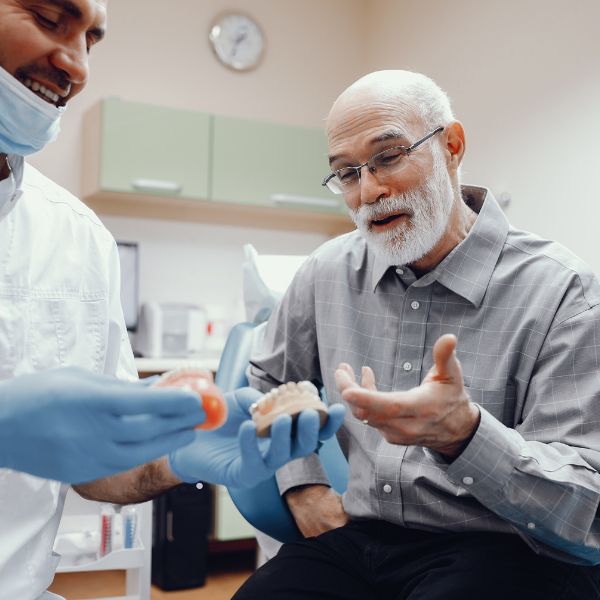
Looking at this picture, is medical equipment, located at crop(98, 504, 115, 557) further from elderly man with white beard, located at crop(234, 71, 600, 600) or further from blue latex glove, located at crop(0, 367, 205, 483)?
blue latex glove, located at crop(0, 367, 205, 483)

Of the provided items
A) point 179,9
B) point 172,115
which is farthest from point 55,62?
point 179,9

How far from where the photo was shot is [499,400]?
1.36m

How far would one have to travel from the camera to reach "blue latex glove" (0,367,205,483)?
0.76m

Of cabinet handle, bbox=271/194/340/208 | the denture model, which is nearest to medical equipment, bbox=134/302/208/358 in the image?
cabinet handle, bbox=271/194/340/208

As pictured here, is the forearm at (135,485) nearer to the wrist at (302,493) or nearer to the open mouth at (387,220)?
the wrist at (302,493)

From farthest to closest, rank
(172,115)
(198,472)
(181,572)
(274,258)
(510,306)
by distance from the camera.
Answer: (172,115), (181,572), (274,258), (510,306), (198,472)

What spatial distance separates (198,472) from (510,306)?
0.69 meters

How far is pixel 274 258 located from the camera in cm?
203

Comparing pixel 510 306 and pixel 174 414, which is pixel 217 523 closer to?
pixel 510 306

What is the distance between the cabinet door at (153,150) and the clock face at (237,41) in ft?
1.75

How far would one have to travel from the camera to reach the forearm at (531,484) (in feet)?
3.75

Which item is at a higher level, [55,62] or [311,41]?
[311,41]

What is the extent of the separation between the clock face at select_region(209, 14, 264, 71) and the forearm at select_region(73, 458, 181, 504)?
9.85 feet

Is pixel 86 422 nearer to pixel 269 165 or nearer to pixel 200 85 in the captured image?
pixel 269 165
